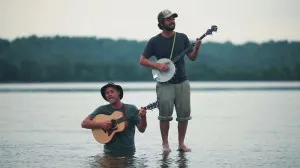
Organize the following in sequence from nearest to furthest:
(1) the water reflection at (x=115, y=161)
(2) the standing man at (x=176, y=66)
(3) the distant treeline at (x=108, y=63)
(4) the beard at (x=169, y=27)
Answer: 1. (1) the water reflection at (x=115, y=161)
2. (4) the beard at (x=169, y=27)
3. (2) the standing man at (x=176, y=66)
4. (3) the distant treeline at (x=108, y=63)

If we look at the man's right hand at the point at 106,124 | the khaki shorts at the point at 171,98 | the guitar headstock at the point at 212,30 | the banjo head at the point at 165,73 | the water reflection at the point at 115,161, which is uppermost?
the guitar headstock at the point at 212,30

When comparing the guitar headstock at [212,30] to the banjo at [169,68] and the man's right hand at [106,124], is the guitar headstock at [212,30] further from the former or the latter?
the man's right hand at [106,124]

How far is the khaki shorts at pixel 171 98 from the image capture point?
10.7m

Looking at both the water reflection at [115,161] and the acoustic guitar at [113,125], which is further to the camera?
the acoustic guitar at [113,125]

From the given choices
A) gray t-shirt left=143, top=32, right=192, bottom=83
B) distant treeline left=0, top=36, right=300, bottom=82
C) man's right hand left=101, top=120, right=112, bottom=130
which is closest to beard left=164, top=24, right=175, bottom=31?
gray t-shirt left=143, top=32, right=192, bottom=83

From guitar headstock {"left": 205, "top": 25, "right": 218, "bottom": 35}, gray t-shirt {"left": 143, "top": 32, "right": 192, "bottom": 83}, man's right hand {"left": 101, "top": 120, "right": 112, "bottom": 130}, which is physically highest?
guitar headstock {"left": 205, "top": 25, "right": 218, "bottom": 35}

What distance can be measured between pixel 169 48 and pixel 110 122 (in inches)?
49.1

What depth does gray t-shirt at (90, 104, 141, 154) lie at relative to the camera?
34.5ft

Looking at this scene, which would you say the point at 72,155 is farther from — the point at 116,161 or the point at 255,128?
the point at 255,128

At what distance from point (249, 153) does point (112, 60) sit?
6554 cm

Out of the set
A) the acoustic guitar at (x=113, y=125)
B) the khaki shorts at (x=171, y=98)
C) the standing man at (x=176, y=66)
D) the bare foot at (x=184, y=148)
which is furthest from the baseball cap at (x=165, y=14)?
the bare foot at (x=184, y=148)

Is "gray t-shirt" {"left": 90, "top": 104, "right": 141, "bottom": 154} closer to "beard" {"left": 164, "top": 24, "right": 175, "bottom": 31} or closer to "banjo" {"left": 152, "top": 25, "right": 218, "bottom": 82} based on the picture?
"banjo" {"left": 152, "top": 25, "right": 218, "bottom": 82}

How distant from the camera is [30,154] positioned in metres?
10.5

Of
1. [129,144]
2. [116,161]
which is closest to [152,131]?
[129,144]
